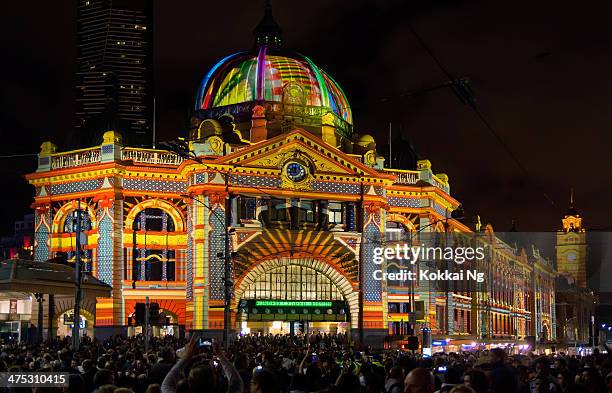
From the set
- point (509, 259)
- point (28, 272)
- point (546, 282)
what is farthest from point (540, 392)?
point (546, 282)

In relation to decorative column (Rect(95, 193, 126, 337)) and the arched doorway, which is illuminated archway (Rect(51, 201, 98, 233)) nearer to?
decorative column (Rect(95, 193, 126, 337))

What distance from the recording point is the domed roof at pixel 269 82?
7756 cm

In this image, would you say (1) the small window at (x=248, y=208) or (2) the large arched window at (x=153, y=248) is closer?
(1) the small window at (x=248, y=208)

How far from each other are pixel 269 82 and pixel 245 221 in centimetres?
1230

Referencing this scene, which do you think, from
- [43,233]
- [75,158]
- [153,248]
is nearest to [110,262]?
[153,248]

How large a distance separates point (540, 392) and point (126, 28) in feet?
520

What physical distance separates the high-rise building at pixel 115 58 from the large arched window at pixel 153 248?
8961 cm

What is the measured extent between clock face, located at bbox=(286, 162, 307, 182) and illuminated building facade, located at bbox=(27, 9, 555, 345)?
0.09 metres

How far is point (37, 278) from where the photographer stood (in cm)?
3625

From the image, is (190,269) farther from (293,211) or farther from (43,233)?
(43,233)

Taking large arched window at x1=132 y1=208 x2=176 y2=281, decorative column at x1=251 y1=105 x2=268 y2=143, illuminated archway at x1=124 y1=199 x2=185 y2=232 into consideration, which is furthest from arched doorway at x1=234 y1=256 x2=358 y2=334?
decorative column at x1=251 y1=105 x2=268 y2=143

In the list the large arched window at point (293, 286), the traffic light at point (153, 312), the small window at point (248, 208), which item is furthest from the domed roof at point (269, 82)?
the traffic light at point (153, 312)

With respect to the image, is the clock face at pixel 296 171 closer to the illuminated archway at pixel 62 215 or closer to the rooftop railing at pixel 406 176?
the rooftop railing at pixel 406 176

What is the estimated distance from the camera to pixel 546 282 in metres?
130
